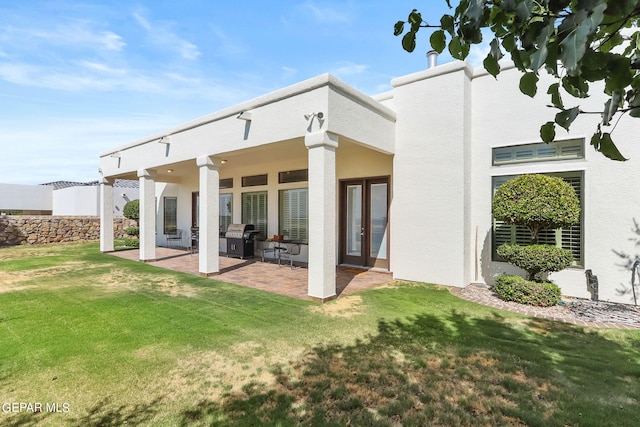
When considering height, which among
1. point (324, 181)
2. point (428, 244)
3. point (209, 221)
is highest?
point (324, 181)

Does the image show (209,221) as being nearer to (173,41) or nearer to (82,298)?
(82,298)

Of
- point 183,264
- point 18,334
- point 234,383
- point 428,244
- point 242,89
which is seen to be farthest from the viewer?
point 242,89

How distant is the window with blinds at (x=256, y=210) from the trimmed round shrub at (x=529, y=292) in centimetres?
806

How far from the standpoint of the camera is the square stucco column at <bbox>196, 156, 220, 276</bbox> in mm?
8453

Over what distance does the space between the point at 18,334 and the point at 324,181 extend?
17.1 ft

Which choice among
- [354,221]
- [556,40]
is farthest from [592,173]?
[556,40]

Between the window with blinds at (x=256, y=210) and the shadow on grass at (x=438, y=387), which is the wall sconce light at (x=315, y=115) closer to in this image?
the shadow on grass at (x=438, y=387)

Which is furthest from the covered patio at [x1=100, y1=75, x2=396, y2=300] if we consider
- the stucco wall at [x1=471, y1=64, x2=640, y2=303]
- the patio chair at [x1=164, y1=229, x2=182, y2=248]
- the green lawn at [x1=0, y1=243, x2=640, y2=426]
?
the stucco wall at [x1=471, y1=64, x2=640, y2=303]

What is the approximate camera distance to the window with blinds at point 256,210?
39.4 feet

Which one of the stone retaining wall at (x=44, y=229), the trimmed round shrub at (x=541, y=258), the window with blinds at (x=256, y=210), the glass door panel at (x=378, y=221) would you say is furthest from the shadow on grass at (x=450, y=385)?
the stone retaining wall at (x=44, y=229)

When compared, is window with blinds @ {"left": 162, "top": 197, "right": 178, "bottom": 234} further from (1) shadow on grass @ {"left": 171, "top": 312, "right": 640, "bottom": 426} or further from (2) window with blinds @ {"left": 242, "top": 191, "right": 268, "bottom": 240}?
(1) shadow on grass @ {"left": 171, "top": 312, "right": 640, "bottom": 426}

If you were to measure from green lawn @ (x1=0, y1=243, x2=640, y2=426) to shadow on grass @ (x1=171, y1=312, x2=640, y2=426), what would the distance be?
0.02 meters

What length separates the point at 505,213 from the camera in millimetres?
6207

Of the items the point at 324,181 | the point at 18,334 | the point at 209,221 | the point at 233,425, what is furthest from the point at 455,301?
the point at 18,334
